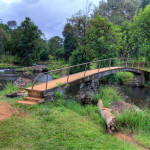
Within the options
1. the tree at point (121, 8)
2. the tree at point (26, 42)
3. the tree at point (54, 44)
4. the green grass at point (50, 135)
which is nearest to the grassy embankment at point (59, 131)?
the green grass at point (50, 135)

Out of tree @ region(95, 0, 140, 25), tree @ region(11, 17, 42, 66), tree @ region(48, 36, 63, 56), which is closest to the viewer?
tree @ region(11, 17, 42, 66)

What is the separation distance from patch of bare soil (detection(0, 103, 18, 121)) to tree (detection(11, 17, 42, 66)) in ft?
108

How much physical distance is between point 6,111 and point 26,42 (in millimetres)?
34675

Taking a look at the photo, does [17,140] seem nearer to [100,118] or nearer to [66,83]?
[100,118]

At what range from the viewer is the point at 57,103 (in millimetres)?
7379

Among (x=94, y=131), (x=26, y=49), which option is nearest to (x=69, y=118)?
(x=94, y=131)

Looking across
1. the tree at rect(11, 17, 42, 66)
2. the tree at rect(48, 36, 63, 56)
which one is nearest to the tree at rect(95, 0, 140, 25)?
the tree at rect(48, 36, 63, 56)

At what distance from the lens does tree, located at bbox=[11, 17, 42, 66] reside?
122 feet

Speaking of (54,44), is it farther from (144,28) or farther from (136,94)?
(136,94)

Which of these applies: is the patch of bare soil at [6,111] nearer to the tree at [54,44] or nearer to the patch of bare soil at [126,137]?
the patch of bare soil at [126,137]

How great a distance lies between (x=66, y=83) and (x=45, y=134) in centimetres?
444

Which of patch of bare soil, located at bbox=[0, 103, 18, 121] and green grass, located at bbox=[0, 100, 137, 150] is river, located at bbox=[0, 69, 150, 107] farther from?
green grass, located at bbox=[0, 100, 137, 150]

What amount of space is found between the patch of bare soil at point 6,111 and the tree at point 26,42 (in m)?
33.0

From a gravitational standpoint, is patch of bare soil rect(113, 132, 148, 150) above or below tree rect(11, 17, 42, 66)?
below
